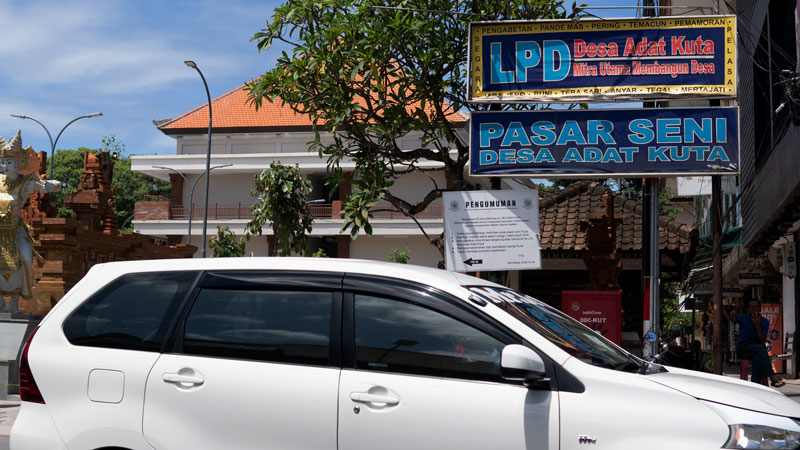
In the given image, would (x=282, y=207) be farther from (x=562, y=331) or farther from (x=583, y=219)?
(x=562, y=331)

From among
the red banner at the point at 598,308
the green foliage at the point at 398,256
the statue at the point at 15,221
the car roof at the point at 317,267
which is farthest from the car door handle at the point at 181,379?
the green foliage at the point at 398,256

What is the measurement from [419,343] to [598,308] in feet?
26.1

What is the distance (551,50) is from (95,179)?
A: 645 inches

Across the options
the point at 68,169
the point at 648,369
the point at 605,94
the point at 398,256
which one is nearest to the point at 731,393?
the point at 648,369

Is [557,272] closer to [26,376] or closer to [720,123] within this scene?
[720,123]

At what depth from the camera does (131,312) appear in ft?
16.6

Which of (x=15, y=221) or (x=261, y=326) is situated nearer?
(x=261, y=326)

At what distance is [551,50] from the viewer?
10086 millimetres

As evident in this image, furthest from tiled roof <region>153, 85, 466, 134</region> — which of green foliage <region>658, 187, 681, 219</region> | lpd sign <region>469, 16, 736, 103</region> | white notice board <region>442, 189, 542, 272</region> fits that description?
white notice board <region>442, 189, 542, 272</region>

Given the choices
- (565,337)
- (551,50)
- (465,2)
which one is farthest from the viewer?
(465,2)

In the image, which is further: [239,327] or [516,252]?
[516,252]

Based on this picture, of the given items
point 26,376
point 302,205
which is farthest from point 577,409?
point 302,205

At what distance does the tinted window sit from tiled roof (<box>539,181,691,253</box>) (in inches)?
513

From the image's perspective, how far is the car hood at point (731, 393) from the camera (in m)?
4.20
